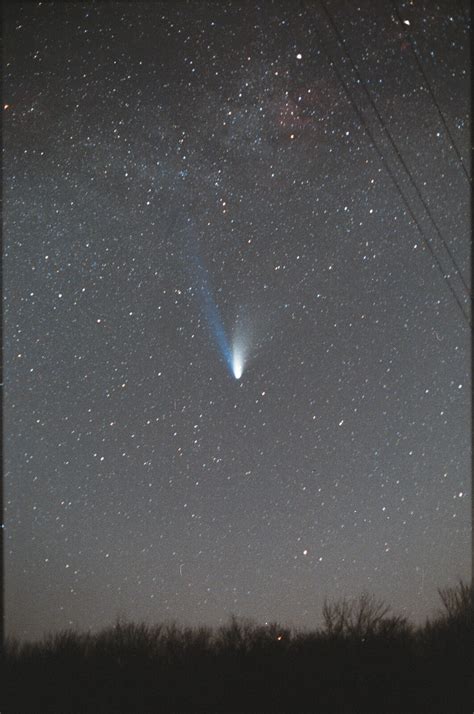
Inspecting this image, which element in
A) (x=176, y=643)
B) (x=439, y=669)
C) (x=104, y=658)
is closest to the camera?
(x=439, y=669)

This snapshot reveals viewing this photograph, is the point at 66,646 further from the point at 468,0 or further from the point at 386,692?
the point at 468,0

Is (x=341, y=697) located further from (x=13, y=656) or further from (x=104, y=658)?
(x=13, y=656)

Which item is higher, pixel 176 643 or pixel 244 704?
pixel 176 643

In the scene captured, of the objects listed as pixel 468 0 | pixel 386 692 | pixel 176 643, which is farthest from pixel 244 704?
pixel 468 0

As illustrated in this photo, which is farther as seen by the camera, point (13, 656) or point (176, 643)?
point (176, 643)

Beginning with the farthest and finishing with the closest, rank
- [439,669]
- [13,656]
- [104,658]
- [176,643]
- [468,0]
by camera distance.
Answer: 1. [176,643]
2. [104,658]
3. [13,656]
4. [439,669]
5. [468,0]

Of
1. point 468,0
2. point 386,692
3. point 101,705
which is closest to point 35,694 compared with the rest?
point 101,705

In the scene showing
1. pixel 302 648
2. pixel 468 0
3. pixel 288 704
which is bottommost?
pixel 288 704
